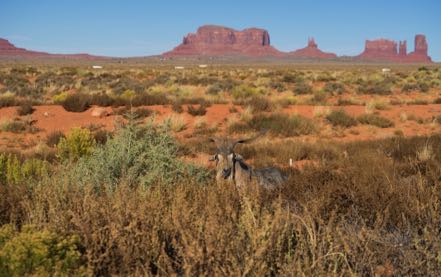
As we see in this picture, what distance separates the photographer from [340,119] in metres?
17.7

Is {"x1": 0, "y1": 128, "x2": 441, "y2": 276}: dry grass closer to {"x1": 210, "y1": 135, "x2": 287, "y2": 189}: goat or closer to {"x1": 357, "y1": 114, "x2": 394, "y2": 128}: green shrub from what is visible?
{"x1": 210, "y1": 135, "x2": 287, "y2": 189}: goat

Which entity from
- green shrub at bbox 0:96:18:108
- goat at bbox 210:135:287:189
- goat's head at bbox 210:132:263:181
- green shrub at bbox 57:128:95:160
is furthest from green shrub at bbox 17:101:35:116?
goat's head at bbox 210:132:263:181

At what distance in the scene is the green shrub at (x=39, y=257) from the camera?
9.53 feet

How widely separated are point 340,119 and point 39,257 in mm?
15939

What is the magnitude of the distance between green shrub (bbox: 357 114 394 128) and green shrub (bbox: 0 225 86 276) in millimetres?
16306

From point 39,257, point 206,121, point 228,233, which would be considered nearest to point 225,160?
point 228,233

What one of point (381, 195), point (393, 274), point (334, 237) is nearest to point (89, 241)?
point (334, 237)

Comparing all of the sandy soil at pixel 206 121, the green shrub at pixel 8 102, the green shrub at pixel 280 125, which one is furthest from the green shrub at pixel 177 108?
the green shrub at pixel 8 102

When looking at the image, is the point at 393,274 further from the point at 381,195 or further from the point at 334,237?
the point at 381,195

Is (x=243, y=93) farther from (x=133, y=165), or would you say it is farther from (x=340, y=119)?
(x=133, y=165)

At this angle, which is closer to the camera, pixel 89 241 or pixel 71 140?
pixel 89 241

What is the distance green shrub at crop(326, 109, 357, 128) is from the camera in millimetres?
17562

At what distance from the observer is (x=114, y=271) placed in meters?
3.28

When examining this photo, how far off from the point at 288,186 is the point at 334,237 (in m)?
2.46
